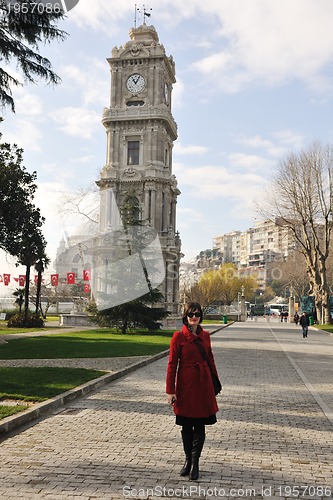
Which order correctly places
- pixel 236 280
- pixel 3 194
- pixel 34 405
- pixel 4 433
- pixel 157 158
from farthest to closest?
pixel 236 280, pixel 157 158, pixel 3 194, pixel 34 405, pixel 4 433

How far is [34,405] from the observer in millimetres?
8414

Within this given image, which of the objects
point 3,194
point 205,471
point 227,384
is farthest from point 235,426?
point 3,194

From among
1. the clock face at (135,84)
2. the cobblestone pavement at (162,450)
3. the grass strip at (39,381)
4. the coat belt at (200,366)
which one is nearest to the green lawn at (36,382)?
the grass strip at (39,381)

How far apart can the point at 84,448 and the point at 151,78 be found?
2172 inches

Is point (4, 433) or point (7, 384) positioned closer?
point (4, 433)

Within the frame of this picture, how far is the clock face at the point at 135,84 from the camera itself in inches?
2275

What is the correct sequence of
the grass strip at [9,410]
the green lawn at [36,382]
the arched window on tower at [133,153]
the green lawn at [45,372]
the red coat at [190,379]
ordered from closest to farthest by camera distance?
1. the red coat at [190,379]
2. the grass strip at [9,410]
3. the green lawn at [36,382]
4. the green lawn at [45,372]
5. the arched window on tower at [133,153]

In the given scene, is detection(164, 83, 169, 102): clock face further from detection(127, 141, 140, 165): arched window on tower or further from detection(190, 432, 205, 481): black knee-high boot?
detection(190, 432, 205, 481): black knee-high boot

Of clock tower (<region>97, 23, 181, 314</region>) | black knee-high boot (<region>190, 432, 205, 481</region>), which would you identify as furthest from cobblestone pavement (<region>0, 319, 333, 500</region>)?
clock tower (<region>97, 23, 181, 314</region>)

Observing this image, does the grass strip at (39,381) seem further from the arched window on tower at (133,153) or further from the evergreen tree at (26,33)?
the arched window on tower at (133,153)

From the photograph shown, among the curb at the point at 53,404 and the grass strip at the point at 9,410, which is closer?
the curb at the point at 53,404

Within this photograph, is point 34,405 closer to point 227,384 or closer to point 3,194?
point 227,384

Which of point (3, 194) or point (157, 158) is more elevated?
point (157, 158)

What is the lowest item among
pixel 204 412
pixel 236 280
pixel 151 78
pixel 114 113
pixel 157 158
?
pixel 204 412
